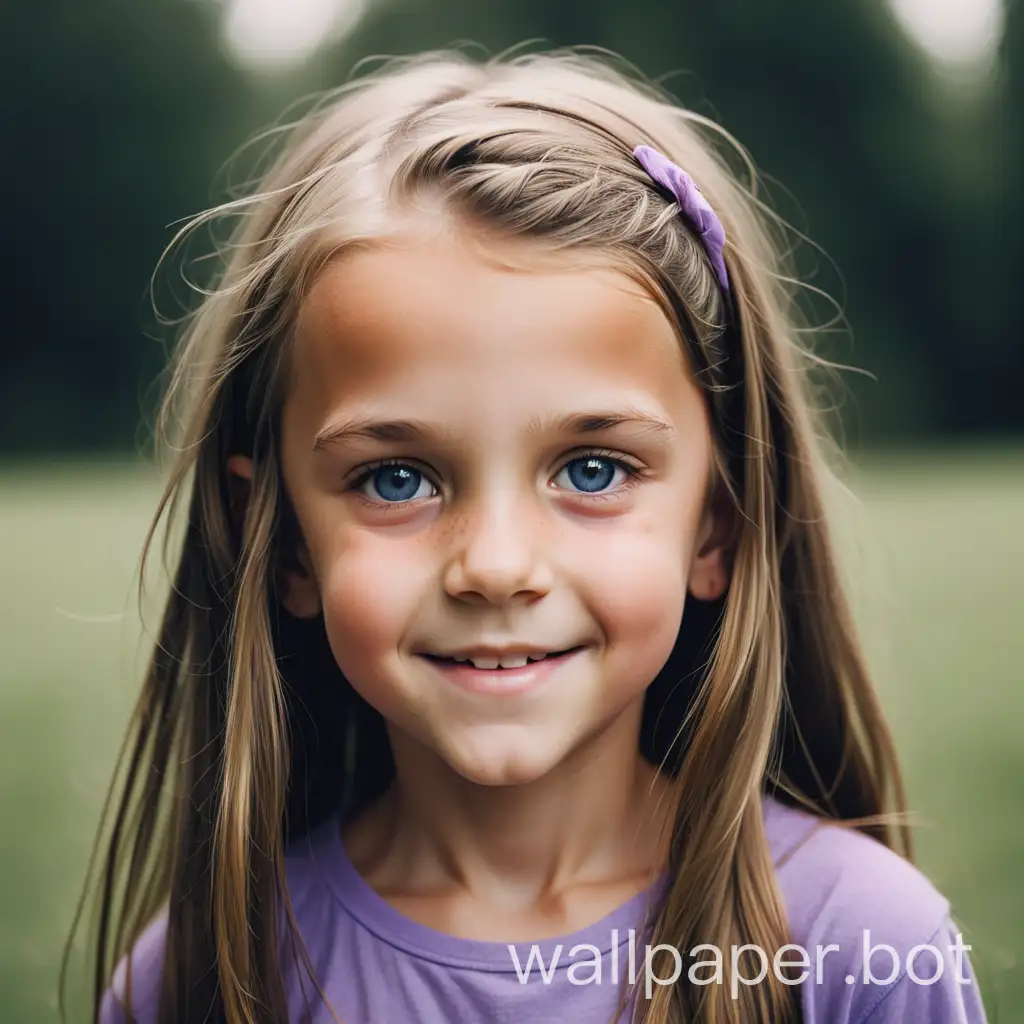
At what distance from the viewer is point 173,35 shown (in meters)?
17.2

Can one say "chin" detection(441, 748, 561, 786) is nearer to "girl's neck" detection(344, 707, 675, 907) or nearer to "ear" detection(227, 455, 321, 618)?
"girl's neck" detection(344, 707, 675, 907)

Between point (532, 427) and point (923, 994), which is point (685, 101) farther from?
point (923, 994)

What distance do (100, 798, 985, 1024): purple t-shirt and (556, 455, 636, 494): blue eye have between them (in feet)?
1.70

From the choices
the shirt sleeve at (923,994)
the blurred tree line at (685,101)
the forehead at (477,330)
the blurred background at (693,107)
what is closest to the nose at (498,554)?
the forehead at (477,330)

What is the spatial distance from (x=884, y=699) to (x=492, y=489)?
3.03 m

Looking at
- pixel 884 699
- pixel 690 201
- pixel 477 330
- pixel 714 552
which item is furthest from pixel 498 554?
pixel 884 699

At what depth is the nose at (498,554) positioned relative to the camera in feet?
4.87

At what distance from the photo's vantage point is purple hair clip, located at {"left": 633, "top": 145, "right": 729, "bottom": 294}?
1.69m

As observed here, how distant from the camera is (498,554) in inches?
58.5

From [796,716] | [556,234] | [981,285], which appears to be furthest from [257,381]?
[981,285]

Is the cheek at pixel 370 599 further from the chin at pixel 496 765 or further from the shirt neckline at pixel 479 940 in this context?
the shirt neckline at pixel 479 940

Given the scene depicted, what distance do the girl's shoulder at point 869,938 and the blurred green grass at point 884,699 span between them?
50 centimetres

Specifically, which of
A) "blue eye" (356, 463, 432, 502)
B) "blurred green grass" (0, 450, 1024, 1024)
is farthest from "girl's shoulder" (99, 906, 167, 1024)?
"blue eye" (356, 463, 432, 502)

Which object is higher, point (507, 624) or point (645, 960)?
point (507, 624)
